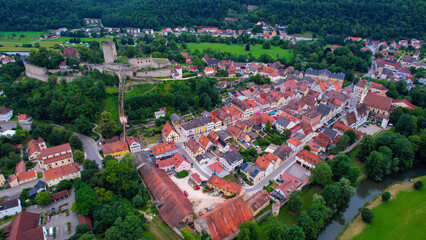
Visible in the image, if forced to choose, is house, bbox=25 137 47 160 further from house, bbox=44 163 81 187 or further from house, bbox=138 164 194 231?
house, bbox=138 164 194 231

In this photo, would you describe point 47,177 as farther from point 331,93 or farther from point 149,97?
point 331,93

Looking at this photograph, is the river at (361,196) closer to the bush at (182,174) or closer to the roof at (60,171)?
the bush at (182,174)

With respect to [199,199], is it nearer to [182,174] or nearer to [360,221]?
[182,174]

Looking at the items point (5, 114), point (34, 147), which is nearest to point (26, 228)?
point (34, 147)

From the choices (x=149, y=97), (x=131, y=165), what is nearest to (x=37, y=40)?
(x=149, y=97)

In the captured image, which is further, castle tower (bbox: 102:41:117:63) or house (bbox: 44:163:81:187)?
castle tower (bbox: 102:41:117:63)

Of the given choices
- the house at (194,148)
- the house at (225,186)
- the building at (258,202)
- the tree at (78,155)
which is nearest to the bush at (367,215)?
the building at (258,202)

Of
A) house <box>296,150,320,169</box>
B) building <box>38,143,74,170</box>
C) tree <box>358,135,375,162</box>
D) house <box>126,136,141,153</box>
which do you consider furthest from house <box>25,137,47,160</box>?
tree <box>358,135,375,162</box>
